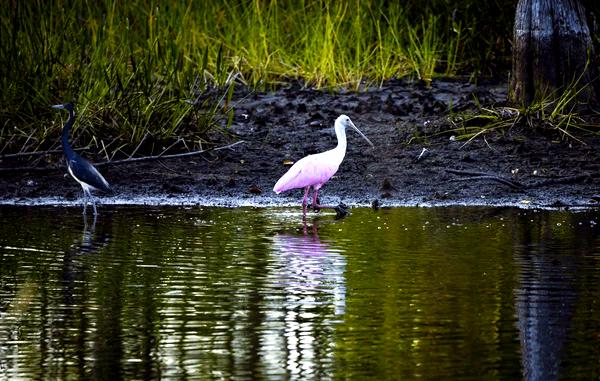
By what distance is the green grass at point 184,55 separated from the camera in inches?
486

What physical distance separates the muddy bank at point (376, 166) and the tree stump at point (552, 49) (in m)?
0.48

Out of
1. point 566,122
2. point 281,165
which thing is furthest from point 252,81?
point 566,122

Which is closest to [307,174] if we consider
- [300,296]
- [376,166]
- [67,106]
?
[376,166]

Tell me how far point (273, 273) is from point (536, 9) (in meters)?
6.09

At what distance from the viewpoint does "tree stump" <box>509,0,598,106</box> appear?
1285cm

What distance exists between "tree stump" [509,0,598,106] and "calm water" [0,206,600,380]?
9.12ft

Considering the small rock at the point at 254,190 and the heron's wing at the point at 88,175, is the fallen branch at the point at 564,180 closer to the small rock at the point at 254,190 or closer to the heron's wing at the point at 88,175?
the small rock at the point at 254,190

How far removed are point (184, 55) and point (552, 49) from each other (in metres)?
3.63

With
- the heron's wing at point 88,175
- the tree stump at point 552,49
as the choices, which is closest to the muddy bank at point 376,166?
the tree stump at point 552,49

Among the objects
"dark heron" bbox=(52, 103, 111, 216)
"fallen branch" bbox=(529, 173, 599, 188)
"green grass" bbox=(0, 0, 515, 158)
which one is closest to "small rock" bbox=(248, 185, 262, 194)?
"green grass" bbox=(0, 0, 515, 158)

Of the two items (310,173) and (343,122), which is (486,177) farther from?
(310,173)

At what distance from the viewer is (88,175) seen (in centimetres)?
1082

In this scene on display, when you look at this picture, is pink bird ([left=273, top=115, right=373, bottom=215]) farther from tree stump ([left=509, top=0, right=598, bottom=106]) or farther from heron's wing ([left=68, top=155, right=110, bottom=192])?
tree stump ([left=509, top=0, right=598, bottom=106])

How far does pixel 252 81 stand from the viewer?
15414 millimetres
